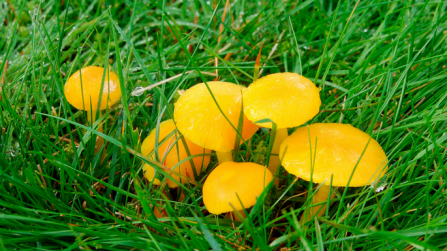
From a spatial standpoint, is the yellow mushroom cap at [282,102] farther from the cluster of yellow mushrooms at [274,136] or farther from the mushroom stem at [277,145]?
the mushroom stem at [277,145]

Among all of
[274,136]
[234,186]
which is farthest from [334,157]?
[234,186]

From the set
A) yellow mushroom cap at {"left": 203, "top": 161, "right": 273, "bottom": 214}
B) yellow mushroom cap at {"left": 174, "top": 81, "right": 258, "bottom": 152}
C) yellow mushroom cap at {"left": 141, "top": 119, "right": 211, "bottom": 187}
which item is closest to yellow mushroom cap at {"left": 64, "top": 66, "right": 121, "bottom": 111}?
yellow mushroom cap at {"left": 141, "top": 119, "right": 211, "bottom": 187}

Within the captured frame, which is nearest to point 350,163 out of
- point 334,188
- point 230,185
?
point 334,188

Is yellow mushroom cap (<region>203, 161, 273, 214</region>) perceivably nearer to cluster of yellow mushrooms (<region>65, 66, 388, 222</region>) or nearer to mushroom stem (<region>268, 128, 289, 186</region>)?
cluster of yellow mushrooms (<region>65, 66, 388, 222</region>)

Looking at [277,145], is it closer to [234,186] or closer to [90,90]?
[234,186]

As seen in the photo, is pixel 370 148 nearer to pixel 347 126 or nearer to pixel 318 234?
pixel 347 126
